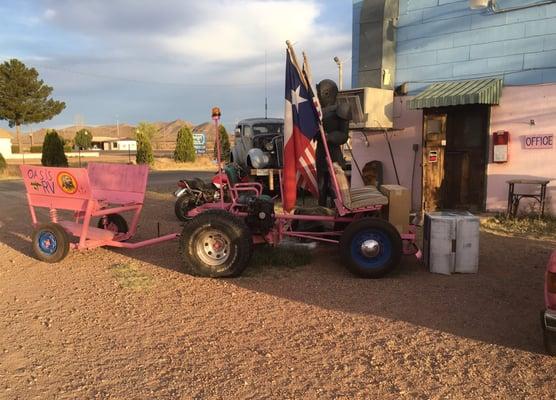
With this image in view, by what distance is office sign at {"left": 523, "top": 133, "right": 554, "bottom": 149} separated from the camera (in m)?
9.61

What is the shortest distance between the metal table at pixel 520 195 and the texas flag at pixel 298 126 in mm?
5094

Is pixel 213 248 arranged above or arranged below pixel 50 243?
above

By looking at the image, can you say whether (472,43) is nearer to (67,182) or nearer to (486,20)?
(486,20)

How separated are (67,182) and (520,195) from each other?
8.02m

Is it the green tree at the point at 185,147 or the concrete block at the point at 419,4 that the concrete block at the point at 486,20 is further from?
the green tree at the point at 185,147

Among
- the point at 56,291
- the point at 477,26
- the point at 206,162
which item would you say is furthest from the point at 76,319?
the point at 206,162

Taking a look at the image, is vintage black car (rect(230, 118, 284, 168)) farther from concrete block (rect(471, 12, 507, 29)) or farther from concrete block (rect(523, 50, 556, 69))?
concrete block (rect(523, 50, 556, 69))

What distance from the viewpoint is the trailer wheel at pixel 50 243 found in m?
6.83

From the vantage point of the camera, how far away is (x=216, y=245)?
20.2 ft

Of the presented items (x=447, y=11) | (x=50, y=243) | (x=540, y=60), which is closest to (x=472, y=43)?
(x=447, y=11)

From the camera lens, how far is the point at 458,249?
245 inches

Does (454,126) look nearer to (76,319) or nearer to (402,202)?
(402,202)

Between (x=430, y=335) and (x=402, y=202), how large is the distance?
8.23 ft

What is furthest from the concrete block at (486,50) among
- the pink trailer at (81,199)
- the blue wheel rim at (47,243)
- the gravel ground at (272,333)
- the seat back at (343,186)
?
the blue wheel rim at (47,243)
